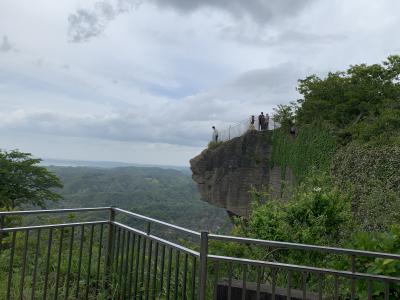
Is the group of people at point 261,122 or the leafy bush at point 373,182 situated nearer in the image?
the leafy bush at point 373,182

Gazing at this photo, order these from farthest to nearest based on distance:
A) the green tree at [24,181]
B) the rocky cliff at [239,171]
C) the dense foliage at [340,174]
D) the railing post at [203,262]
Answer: the green tree at [24,181], the rocky cliff at [239,171], the dense foliage at [340,174], the railing post at [203,262]

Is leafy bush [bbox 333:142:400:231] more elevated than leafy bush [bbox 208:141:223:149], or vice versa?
leafy bush [bbox 208:141:223:149]

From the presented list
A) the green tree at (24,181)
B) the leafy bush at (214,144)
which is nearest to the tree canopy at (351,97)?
the leafy bush at (214,144)

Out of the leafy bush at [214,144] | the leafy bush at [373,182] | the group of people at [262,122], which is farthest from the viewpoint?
the leafy bush at [214,144]

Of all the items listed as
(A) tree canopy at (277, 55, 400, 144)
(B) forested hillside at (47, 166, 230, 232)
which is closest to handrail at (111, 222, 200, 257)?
(A) tree canopy at (277, 55, 400, 144)

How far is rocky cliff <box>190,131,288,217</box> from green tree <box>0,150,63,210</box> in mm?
12156

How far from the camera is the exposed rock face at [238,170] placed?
22.2m

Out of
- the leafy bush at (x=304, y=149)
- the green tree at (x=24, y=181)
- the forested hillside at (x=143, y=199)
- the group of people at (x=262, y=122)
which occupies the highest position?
the group of people at (x=262, y=122)

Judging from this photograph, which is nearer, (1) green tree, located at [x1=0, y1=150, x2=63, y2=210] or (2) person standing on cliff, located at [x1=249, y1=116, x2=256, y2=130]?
(2) person standing on cliff, located at [x1=249, y1=116, x2=256, y2=130]

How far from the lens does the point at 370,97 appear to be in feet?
58.4

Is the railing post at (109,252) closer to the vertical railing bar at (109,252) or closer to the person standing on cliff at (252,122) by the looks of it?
the vertical railing bar at (109,252)

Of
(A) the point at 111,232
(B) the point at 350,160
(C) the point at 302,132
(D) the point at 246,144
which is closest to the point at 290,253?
(A) the point at 111,232

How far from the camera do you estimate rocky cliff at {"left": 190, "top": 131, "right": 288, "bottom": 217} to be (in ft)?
72.5

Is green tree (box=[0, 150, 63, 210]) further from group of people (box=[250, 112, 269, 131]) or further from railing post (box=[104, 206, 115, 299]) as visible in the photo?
railing post (box=[104, 206, 115, 299])
